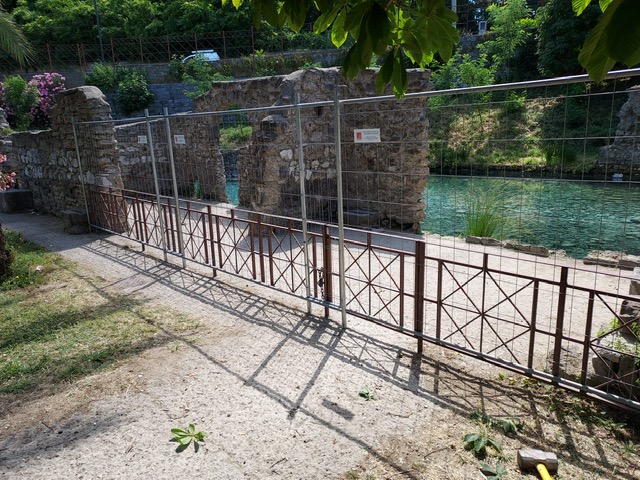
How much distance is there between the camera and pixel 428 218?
8.90m

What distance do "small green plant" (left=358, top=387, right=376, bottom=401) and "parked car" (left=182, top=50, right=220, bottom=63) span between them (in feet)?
77.0

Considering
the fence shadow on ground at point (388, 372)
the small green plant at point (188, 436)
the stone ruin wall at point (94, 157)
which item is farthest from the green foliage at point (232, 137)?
the small green plant at point (188, 436)

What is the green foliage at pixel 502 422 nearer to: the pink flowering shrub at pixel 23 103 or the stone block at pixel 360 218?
the stone block at pixel 360 218

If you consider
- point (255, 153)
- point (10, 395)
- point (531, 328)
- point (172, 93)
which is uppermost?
point (172, 93)

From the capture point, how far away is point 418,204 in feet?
26.7

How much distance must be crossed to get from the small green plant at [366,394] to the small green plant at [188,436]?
3.63ft

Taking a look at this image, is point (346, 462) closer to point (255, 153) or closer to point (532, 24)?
point (255, 153)

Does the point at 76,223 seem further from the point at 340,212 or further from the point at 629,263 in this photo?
the point at 629,263

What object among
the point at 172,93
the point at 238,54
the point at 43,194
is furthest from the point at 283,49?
the point at 43,194

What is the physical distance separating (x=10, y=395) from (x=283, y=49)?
84.6ft

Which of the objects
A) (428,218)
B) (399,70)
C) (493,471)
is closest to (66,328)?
(493,471)

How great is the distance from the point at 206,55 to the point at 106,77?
505 centimetres

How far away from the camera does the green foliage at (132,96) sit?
21406 millimetres

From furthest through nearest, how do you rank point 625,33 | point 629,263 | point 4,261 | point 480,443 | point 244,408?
point 4,261, point 629,263, point 244,408, point 480,443, point 625,33
